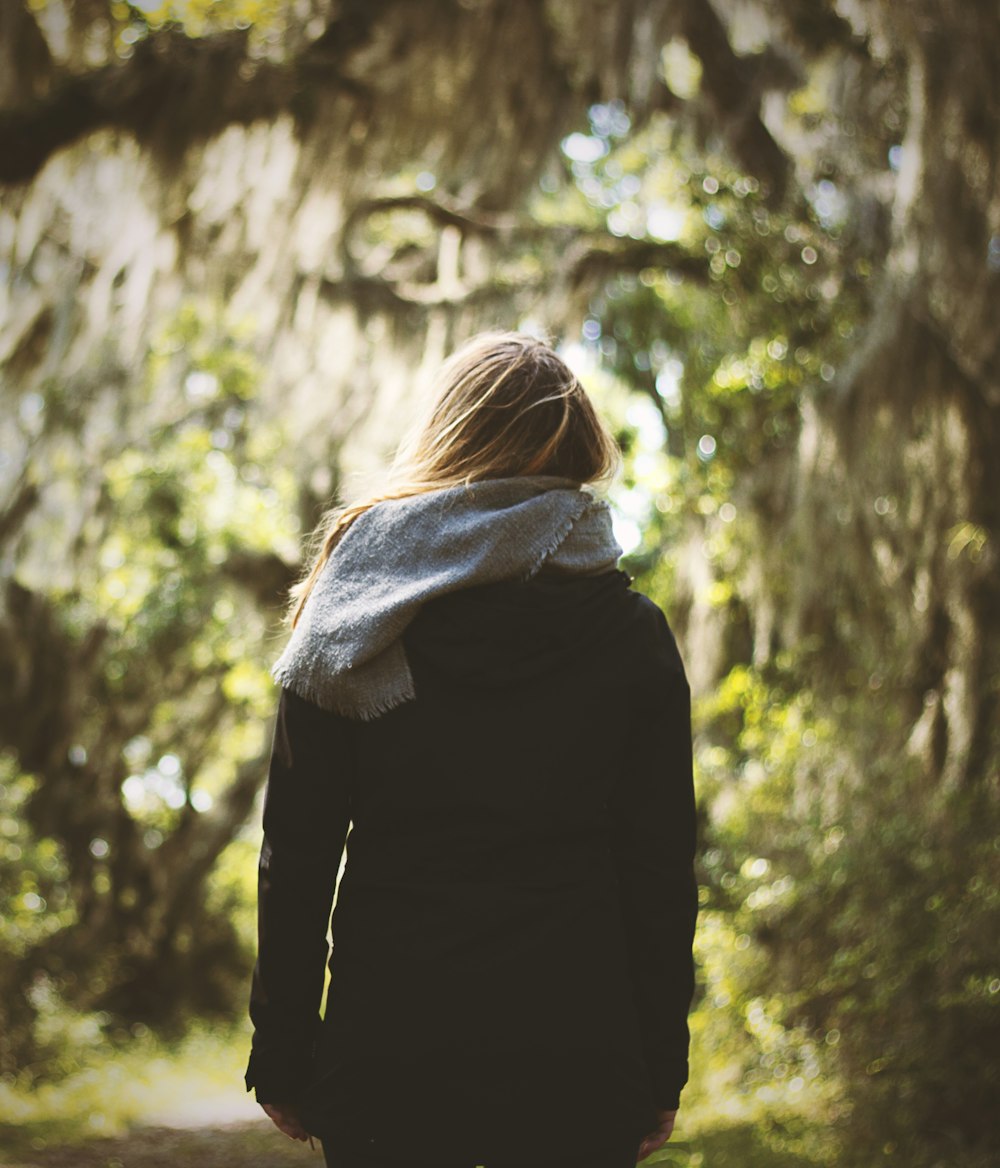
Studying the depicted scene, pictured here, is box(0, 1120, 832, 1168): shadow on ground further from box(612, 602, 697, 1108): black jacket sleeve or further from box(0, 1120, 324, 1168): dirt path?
box(612, 602, 697, 1108): black jacket sleeve

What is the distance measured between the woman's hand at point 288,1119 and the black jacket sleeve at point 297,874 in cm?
2

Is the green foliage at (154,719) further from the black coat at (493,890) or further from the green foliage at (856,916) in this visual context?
the black coat at (493,890)

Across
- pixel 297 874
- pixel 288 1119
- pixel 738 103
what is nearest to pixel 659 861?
pixel 297 874

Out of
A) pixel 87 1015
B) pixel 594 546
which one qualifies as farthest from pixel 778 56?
pixel 87 1015

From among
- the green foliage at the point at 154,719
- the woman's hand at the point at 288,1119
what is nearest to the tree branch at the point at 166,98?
the green foliage at the point at 154,719

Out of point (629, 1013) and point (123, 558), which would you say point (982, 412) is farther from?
point (123, 558)

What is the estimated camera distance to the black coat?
137 cm

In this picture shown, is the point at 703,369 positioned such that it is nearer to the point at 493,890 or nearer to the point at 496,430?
the point at 496,430

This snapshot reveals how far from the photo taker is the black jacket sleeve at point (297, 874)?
148cm

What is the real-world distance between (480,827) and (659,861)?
28 centimetres

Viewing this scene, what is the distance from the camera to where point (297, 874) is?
1.50 metres

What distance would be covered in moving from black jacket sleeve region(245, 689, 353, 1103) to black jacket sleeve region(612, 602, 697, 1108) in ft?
1.27

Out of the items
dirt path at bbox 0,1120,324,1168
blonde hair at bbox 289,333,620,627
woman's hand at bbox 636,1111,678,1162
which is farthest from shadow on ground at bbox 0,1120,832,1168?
blonde hair at bbox 289,333,620,627

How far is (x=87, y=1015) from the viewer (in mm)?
10008
